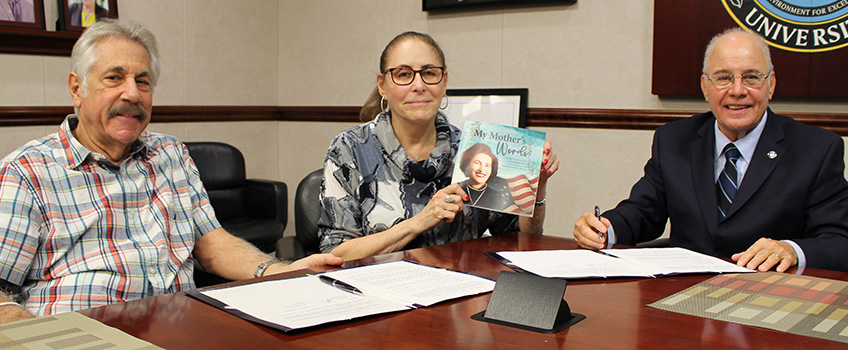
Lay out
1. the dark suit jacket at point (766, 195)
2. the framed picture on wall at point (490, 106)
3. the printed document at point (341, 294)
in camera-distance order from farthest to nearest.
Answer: the framed picture on wall at point (490, 106) → the dark suit jacket at point (766, 195) → the printed document at point (341, 294)

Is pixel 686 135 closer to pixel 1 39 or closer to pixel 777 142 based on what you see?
pixel 777 142

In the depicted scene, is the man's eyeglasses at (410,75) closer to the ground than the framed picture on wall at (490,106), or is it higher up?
higher up

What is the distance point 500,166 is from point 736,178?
797mm

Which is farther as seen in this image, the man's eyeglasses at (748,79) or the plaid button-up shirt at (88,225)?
the man's eyeglasses at (748,79)

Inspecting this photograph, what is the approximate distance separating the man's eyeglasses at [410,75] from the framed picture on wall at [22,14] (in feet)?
7.76

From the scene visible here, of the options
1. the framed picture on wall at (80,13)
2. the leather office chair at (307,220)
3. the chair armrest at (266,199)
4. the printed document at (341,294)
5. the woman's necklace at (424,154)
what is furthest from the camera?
the chair armrest at (266,199)

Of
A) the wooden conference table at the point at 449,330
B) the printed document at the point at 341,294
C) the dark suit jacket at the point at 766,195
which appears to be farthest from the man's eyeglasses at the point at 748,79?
the printed document at the point at 341,294

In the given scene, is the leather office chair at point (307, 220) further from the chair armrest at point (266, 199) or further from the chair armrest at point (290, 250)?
the chair armrest at point (266, 199)

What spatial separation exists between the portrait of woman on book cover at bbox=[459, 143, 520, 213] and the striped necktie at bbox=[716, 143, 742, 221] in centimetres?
71

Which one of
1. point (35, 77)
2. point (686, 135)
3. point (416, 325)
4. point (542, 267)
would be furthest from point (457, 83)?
point (416, 325)

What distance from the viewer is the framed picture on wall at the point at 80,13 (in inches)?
145

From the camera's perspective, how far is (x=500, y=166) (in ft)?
6.39

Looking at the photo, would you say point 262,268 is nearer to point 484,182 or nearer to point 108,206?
point 108,206

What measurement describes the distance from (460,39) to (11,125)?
2.51 metres
